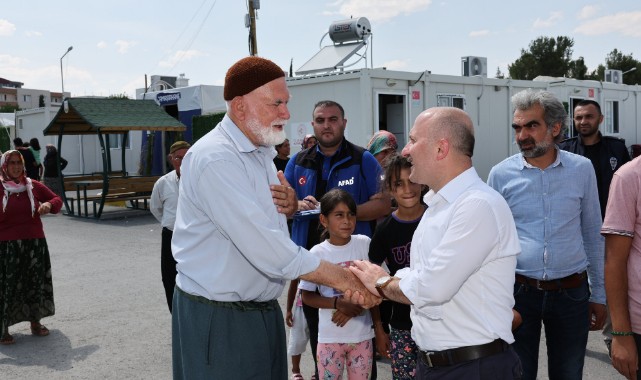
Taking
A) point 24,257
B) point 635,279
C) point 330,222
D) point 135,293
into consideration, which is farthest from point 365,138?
point 635,279

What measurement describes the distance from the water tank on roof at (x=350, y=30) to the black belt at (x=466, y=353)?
45.9 feet

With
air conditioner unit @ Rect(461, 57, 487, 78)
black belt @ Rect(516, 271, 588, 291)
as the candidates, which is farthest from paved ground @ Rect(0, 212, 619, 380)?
air conditioner unit @ Rect(461, 57, 487, 78)

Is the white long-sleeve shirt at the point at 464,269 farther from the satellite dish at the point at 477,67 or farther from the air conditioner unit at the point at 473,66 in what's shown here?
the satellite dish at the point at 477,67

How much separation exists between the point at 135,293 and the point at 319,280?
604cm

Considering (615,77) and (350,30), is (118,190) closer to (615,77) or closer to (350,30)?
(350,30)

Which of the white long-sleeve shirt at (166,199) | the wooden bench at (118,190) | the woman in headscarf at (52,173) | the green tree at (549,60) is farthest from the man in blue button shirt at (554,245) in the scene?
the green tree at (549,60)

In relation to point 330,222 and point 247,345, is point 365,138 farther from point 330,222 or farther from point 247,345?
point 247,345

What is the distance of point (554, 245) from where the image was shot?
3.61m

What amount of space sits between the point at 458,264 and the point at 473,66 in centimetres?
1520

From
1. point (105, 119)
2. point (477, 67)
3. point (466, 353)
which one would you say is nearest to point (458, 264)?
point (466, 353)

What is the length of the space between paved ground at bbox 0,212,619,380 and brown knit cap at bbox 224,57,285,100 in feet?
10.3

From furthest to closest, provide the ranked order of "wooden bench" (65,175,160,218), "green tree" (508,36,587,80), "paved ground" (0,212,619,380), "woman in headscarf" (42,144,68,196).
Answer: "green tree" (508,36,587,80)
"woman in headscarf" (42,144,68,196)
"wooden bench" (65,175,160,218)
"paved ground" (0,212,619,380)

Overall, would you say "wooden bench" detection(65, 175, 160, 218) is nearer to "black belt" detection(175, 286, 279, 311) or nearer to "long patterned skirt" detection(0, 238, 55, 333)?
"long patterned skirt" detection(0, 238, 55, 333)

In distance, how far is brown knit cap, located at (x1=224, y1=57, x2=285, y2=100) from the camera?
111 inches
